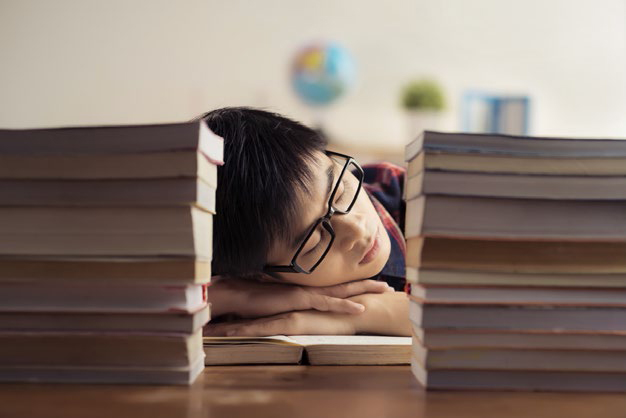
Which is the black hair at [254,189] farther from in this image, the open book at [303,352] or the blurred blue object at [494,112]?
the blurred blue object at [494,112]

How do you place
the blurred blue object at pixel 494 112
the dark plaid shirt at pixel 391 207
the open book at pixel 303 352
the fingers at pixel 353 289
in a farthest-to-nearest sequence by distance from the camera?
1. the blurred blue object at pixel 494 112
2. the dark plaid shirt at pixel 391 207
3. the fingers at pixel 353 289
4. the open book at pixel 303 352

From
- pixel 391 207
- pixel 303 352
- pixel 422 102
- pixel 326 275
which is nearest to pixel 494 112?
pixel 422 102

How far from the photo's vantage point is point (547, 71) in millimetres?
3818

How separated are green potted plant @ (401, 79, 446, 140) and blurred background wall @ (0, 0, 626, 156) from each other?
0.53ft

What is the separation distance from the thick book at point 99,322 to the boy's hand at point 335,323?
0.37 meters

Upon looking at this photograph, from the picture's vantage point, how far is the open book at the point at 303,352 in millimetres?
678

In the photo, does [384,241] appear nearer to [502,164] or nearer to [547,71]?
[502,164]

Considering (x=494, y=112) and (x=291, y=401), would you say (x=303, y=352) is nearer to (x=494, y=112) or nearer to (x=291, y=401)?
(x=291, y=401)

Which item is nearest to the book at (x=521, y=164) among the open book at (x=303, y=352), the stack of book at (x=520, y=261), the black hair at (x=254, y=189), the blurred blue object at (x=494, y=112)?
the stack of book at (x=520, y=261)

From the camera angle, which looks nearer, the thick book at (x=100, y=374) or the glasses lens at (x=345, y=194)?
the thick book at (x=100, y=374)

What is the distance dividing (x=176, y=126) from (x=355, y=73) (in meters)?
3.25

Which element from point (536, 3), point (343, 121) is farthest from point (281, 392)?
point (536, 3)

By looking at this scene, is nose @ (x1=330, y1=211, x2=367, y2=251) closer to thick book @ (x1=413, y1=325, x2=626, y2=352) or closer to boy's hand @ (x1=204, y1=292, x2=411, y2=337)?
boy's hand @ (x1=204, y1=292, x2=411, y2=337)

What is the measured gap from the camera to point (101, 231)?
533 millimetres
